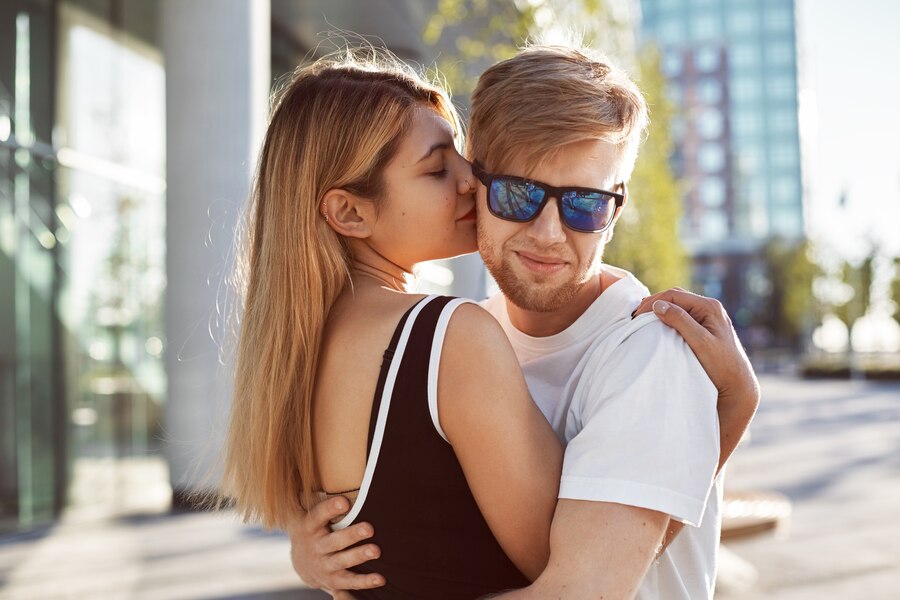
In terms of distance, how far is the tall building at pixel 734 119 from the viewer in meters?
88.9

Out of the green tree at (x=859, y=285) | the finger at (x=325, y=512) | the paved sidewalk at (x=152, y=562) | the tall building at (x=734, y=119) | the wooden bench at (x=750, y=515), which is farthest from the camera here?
the tall building at (x=734, y=119)

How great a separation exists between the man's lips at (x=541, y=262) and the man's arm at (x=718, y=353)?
0.25m

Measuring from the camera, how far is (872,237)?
5331 centimetres

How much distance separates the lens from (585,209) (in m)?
2.08

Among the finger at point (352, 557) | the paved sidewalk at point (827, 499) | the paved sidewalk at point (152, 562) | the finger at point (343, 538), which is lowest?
the paved sidewalk at point (827, 499)

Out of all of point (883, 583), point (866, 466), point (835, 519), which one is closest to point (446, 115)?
point (883, 583)

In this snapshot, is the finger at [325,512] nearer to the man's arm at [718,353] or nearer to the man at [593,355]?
the man at [593,355]

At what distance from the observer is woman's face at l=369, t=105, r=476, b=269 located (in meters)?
2.10

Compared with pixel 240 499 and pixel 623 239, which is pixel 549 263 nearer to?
pixel 240 499

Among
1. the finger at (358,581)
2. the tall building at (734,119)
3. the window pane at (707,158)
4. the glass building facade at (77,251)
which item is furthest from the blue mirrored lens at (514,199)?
the window pane at (707,158)

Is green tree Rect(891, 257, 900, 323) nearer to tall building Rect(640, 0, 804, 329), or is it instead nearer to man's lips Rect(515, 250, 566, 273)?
tall building Rect(640, 0, 804, 329)

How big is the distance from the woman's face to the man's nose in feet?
0.67

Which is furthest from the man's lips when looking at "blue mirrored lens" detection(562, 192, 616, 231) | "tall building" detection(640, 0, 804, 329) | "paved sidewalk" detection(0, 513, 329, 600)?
"tall building" detection(640, 0, 804, 329)

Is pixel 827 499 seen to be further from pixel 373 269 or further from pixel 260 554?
pixel 373 269
